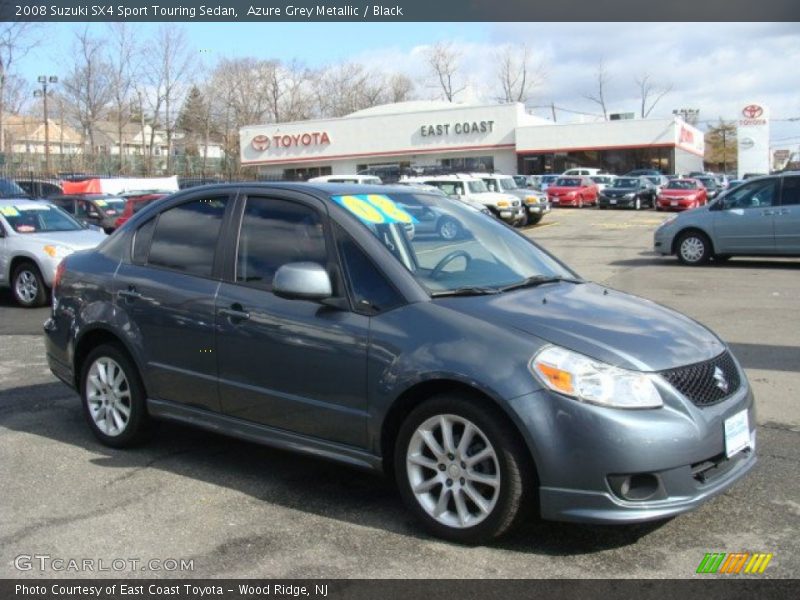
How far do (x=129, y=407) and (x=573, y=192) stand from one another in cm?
3733

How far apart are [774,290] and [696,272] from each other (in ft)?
8.53

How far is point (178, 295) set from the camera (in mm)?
4992

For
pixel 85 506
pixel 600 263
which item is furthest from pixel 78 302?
pixel 600 263

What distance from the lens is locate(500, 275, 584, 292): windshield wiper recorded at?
4.55 meters

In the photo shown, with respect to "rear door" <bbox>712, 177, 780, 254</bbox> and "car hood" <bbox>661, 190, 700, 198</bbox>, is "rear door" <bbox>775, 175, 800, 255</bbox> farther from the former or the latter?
"car hood" <bbox>661, 190, 700, 198</bbox>

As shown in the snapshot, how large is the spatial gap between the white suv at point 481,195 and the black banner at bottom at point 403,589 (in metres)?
23.6

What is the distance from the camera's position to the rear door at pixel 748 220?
48.9 feet

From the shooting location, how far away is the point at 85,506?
4.52 m

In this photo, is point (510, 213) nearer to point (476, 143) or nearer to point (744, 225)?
point (744, 225)

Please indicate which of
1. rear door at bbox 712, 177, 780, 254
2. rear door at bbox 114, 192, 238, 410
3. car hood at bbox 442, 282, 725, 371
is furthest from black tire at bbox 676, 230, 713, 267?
rear door at bbox 114, 192, 238, 410

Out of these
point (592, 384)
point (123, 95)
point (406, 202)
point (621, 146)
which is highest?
point (123, 95)

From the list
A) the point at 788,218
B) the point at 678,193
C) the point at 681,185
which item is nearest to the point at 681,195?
the point at 678,193

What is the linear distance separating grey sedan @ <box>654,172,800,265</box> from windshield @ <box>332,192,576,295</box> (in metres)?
11.2

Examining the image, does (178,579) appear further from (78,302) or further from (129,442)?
(78,302)
